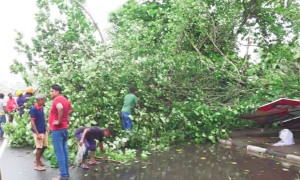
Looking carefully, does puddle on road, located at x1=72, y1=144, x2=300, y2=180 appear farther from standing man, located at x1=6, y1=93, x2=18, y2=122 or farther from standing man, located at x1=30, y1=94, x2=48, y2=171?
standing man, located at x1=6, y1=93, x2=18, y2=122

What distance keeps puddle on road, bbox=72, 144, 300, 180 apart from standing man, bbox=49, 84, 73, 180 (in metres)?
0.53

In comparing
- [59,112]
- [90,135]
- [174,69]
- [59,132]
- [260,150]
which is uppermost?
[174,69]

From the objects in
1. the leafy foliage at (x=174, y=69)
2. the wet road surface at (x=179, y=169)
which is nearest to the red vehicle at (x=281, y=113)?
the leafy foliage at (x=174, y=69)

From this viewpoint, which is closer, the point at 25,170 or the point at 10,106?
the point at 25,170

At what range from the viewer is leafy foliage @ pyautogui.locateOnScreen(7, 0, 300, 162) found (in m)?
9.48

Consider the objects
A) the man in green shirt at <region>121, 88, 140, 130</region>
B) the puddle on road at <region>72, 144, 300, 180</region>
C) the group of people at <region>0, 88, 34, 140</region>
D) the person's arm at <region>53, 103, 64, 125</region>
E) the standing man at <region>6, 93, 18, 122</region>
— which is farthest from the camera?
the standing man at <region>6, 93, 18, 122</region>

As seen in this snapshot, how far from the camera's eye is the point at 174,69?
1029 centimetres

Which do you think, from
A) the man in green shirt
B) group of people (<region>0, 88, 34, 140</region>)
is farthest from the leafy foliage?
group of people (<region>0, 88, 34, 140</region>)

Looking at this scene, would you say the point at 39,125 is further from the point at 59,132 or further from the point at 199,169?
the point at 199,169

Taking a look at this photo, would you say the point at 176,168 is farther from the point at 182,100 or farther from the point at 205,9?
the point at 205,9

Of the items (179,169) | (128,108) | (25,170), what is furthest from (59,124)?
(128,108)

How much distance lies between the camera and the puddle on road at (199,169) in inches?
251

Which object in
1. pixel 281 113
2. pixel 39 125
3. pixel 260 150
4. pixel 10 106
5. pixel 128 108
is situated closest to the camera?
pixel 39 125

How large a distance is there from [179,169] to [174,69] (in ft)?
13.0
